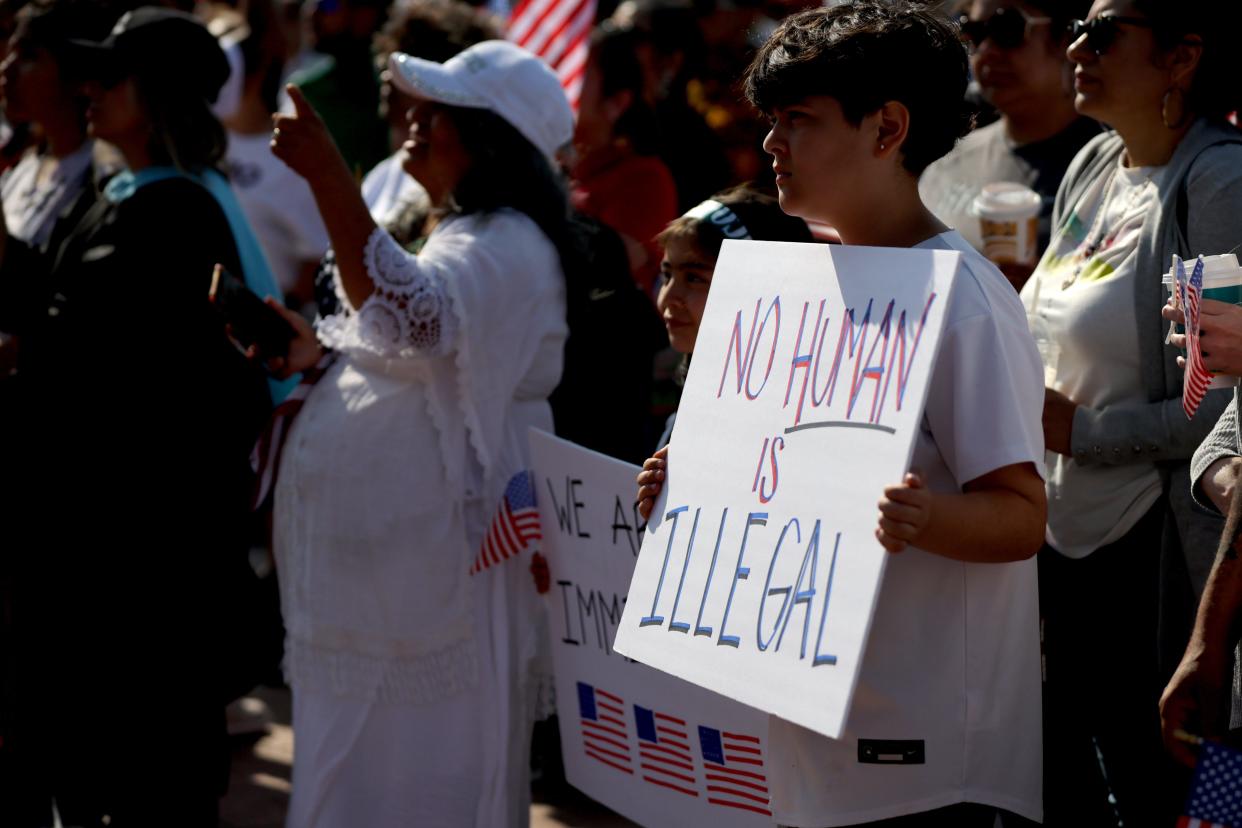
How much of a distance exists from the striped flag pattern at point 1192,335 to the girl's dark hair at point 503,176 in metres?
1.85

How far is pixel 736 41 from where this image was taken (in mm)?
8109

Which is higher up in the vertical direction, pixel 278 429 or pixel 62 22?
pixel 62 22

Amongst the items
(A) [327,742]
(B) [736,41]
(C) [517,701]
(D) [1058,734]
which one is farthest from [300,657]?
(B) [736,41]

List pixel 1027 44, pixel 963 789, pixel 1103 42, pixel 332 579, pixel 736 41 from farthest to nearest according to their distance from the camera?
pixel 736 41, pixel 1027 44, pixel 332 579, pixel 1103 42, pixel 963 789

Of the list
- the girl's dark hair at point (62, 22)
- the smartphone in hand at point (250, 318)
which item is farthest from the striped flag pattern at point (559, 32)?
the smartphone in hand at point (250, 318)

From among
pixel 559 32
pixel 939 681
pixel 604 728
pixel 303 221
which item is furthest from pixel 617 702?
pixel 303 221

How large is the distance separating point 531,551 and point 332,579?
52cm

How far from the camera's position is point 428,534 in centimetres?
358

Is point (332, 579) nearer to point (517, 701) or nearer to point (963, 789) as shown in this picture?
point (517, 701)

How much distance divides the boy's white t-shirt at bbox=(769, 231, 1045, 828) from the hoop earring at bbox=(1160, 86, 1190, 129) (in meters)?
0.97

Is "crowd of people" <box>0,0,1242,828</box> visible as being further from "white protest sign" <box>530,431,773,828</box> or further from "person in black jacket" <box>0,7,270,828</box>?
"white protest sign" <box>530,431,773,828</box>

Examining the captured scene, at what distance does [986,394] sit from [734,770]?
1.08 meters

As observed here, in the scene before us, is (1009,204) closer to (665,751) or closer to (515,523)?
(515,523)

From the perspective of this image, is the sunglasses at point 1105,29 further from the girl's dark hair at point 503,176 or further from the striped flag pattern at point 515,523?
the striped flag pattern at point 515,523
